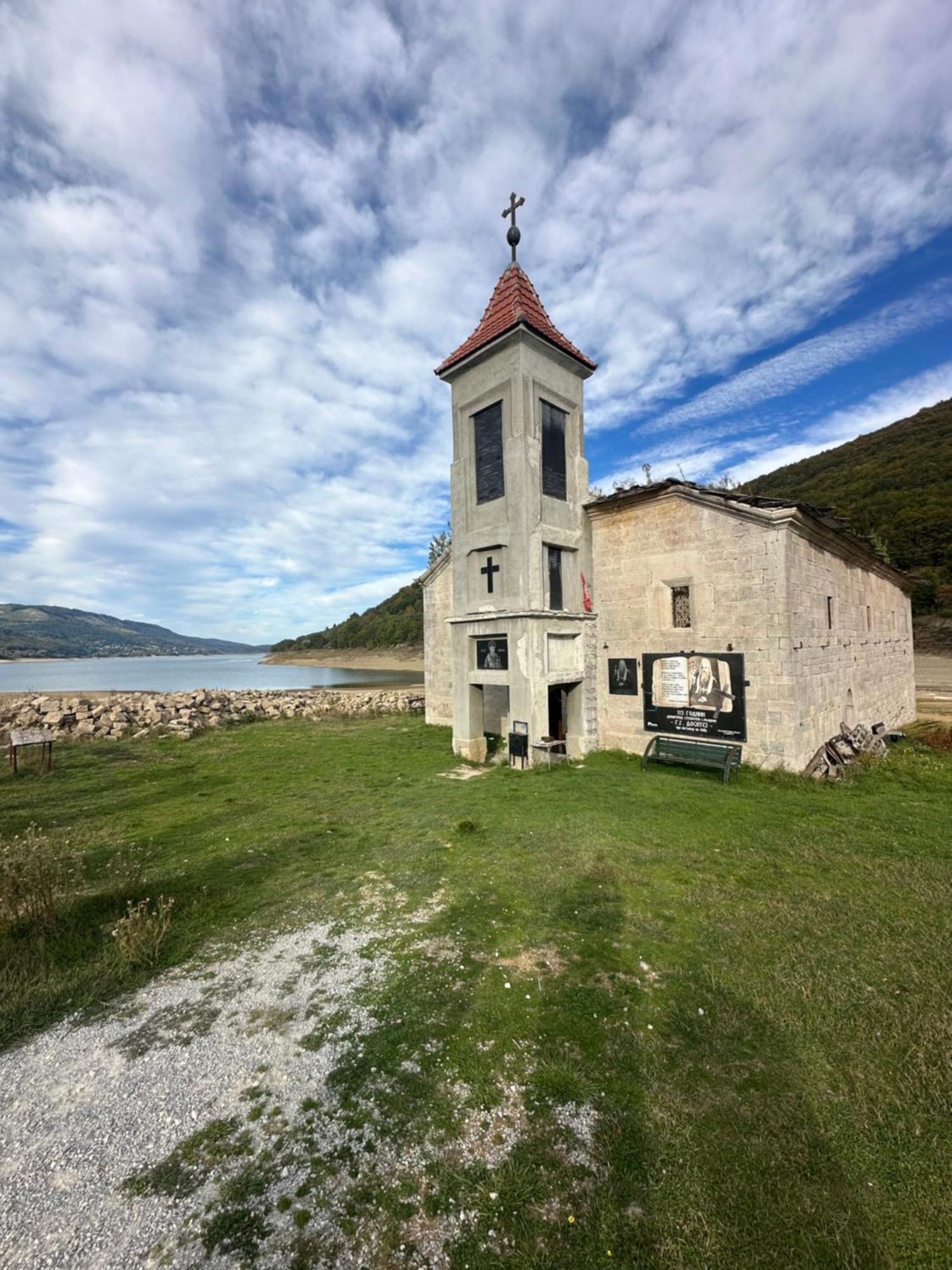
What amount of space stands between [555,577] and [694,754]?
5.81 metres

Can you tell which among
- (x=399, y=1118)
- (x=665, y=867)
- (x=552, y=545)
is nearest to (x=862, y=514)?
(x=552, y=545)

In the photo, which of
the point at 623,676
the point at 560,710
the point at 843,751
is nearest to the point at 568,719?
the point at 560,710

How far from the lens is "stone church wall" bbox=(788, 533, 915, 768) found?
11727 mm

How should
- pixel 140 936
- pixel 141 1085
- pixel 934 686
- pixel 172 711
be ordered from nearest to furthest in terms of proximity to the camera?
1. pixel 141 1085
2. pixel 140 936
3. pixel 172 711
4. pixel 934 686

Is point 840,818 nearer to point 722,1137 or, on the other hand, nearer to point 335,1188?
point 722,1137

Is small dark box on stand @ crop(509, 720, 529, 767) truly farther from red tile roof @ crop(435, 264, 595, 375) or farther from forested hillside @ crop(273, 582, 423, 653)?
forested hillside @ crop(273, 582, 423, 653)

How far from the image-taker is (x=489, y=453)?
14.3 metres

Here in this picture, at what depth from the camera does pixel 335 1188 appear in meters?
2.92

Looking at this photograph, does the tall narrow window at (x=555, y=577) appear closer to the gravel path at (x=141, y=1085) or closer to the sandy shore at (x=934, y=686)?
the gravel path at (x=141, y=1085)

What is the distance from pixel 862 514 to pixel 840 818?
69823 mm

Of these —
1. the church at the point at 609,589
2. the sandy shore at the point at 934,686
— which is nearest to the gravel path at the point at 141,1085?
the church at the point at 609,589

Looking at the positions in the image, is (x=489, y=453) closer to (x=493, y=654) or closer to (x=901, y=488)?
(x=493, y=654)

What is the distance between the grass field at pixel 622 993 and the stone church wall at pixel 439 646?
33.6 feet

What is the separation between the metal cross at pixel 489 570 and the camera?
1398 cm
